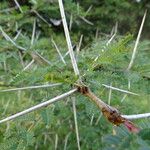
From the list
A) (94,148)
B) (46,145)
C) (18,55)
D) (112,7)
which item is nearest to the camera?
(18,55)

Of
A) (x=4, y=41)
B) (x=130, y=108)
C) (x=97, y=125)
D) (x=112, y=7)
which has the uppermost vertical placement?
(x=112, y=7)

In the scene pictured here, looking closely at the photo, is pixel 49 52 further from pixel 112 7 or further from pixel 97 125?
pixel 112 7

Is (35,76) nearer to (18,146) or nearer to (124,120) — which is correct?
(18,146)

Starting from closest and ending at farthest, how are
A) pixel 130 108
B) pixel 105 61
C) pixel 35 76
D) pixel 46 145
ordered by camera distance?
pixel 105 61 < pixel 35 76 < pixel 130 108 < pixel 46 145

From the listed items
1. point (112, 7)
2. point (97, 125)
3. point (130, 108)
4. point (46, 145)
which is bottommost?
point (46, 145)

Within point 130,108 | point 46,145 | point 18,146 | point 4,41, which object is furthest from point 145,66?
point 46,145

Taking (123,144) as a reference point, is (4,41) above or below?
above

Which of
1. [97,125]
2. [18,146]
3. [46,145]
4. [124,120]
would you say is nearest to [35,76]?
[18,146]

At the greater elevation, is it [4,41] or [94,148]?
[4,41]

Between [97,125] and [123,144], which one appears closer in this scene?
[123,144]
